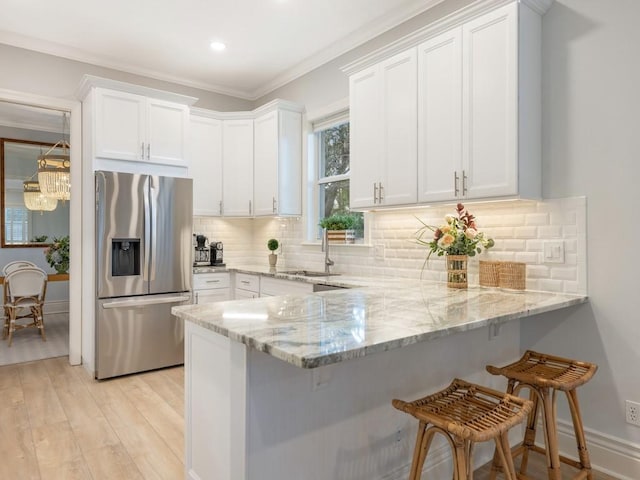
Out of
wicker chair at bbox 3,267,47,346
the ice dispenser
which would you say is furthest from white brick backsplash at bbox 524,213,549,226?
wicker chair at bbox 3,267,47,346

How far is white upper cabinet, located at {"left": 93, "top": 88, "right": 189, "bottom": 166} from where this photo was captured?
3654 millimetres

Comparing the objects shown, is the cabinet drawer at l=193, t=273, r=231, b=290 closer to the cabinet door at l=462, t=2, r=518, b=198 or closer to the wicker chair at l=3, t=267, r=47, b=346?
the wicker chair at l=3, t=267, r=47, b=346

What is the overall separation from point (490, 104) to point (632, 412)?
5.86 ft

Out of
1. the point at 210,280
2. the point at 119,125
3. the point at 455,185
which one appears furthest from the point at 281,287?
the point at 119,125

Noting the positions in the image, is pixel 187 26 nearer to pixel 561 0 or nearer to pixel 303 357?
pixel 561 0

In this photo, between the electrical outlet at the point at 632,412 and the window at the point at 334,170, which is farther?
the window at the point at 334,170

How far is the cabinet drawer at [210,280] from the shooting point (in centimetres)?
424

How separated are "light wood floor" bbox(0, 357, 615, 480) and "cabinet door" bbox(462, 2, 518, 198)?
5.20 ft

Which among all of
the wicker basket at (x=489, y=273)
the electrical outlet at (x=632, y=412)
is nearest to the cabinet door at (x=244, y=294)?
the wicker basket at (x=489, y=273)

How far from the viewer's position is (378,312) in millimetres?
1776

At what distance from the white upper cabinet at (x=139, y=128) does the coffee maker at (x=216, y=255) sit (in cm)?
103

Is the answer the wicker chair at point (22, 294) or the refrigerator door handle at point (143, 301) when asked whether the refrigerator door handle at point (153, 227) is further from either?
the wicker chair at point (22, 294)

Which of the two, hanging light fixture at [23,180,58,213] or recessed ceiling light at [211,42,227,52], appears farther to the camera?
hanging light fixture at [23,180,58,213]

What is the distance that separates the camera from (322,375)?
1.68 metres
